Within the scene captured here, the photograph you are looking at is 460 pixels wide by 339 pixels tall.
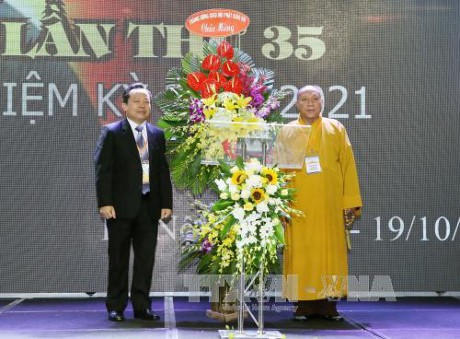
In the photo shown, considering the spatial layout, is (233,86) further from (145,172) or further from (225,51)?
(145,172)

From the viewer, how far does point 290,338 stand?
14.4ft

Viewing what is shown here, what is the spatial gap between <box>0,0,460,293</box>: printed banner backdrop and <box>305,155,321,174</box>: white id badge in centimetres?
→ 106

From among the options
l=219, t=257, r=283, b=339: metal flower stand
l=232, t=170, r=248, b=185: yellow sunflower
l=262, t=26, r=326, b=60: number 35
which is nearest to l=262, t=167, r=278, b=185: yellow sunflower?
l=232, t=170, r=248, b=185: yellow sunflower

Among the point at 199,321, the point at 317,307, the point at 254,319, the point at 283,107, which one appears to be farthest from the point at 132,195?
the point at 283,107

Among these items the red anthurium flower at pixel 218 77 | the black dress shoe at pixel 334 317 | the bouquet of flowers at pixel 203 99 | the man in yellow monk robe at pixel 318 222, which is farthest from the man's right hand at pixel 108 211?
the black dress shoe at pixel 334 317

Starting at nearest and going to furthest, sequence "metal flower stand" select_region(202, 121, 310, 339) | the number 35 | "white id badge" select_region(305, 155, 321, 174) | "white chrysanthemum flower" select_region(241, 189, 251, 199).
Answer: "white chrysanthemum flower" select_region(241, 189, 251, 199) < "metal flower stand" select_region(202, 121, 310, 339) < "white id badge" select_region(305, 155, 321, 174) < the number 35

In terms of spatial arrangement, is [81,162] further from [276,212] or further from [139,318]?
[276,212]

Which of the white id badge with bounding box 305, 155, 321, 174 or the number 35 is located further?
the number 35

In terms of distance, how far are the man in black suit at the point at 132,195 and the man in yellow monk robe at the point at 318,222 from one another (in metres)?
0.85

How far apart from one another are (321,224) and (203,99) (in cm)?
115

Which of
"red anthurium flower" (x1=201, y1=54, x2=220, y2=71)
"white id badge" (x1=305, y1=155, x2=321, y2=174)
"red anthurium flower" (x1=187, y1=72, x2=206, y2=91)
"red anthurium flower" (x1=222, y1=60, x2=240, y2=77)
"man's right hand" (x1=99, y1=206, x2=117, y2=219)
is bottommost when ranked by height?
"man's right hand" (x1=99, y1=206, x2=117, y2=219)

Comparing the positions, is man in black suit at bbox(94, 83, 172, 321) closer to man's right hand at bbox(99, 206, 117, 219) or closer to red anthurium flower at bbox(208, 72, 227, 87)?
man's right hand at bbox(99, 206, 117, 219)

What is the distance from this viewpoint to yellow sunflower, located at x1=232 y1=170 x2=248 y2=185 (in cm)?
410

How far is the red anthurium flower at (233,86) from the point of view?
4.82 m
